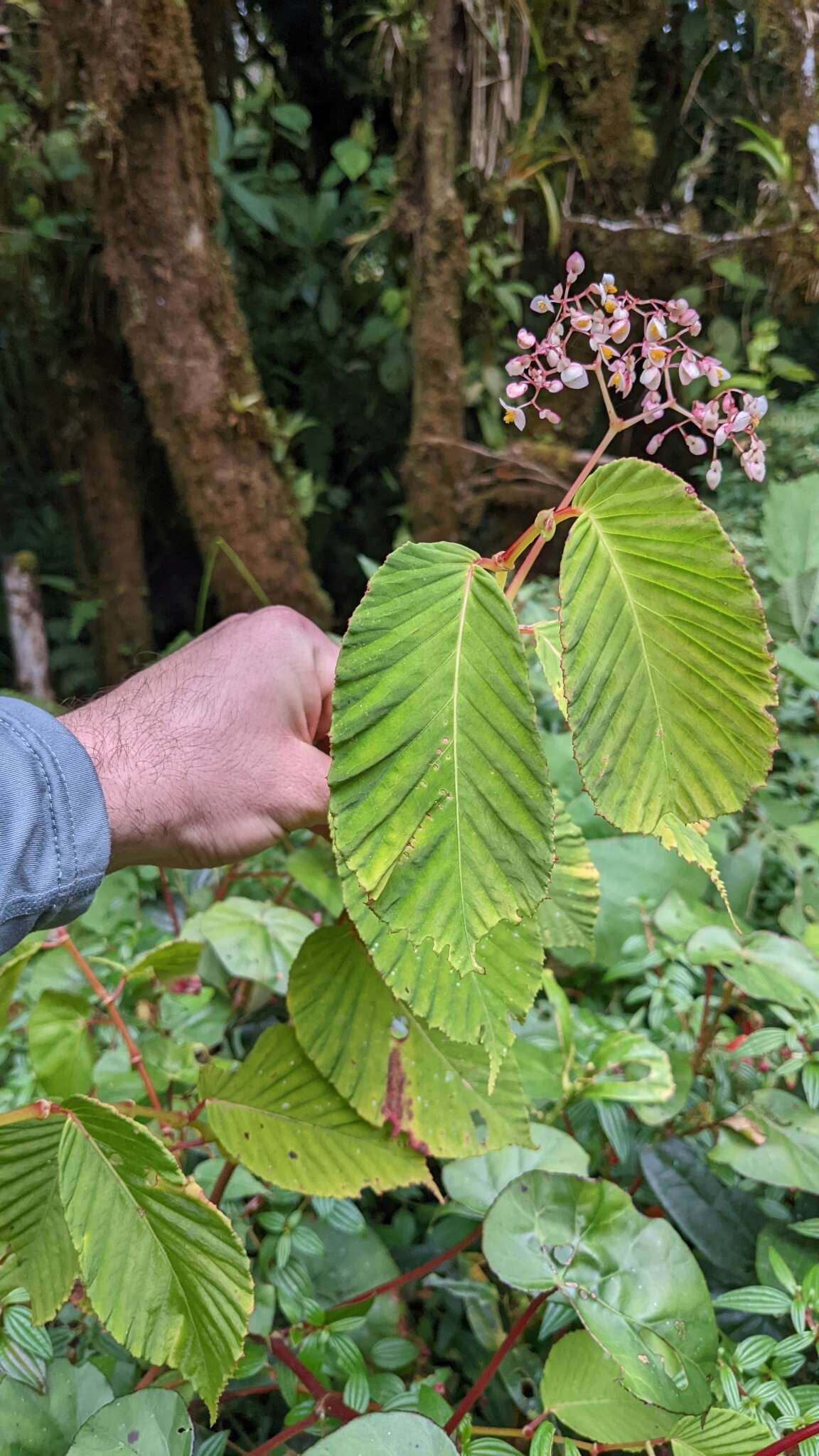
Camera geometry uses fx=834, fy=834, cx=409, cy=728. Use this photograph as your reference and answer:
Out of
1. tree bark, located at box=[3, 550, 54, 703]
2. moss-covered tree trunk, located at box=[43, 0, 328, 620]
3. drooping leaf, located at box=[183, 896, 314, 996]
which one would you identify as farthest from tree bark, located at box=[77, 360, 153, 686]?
drooping leaf, located at box=[183, 896, 314, 996]

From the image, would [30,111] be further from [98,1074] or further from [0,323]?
[98,1074]

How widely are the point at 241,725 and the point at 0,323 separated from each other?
2.00m

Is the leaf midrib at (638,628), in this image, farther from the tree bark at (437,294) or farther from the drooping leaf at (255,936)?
the tree bark at (437,294)

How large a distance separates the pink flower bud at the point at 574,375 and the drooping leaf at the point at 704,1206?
23.6 inches

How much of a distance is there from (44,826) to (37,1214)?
0.76ft

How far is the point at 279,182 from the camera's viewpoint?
2064 millimetres

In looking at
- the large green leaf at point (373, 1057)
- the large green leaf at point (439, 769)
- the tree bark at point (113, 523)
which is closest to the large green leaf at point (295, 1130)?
the large green leaf at point (373, 1057)

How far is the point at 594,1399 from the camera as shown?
50 cm

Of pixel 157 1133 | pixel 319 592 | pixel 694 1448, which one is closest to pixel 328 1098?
pixel 157 1133

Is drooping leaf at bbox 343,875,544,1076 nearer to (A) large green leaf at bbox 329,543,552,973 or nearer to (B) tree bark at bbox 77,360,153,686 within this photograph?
(A) large green leaf at bbox 329,543,552,973

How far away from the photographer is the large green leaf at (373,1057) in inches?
19.8

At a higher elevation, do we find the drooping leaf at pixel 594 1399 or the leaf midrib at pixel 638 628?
the leaf midrib at pixel 638 628

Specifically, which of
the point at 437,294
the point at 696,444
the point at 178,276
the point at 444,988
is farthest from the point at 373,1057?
the point at 437,294

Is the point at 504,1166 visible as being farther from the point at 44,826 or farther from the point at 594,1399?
the point at 44,826
